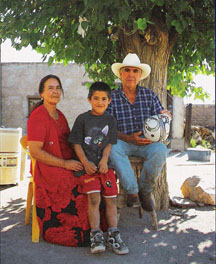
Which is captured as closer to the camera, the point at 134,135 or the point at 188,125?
the point at 134,135

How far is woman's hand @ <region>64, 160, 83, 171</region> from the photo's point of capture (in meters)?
3.16

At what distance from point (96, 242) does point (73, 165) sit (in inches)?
29.7

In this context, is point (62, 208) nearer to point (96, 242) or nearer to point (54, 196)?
point (54, 196)

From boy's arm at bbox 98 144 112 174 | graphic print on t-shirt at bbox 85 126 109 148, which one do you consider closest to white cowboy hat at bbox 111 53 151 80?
graphic print on t-shirt at bbox 85 126 109 148

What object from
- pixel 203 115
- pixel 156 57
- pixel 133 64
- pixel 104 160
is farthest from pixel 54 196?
pixel 203 115

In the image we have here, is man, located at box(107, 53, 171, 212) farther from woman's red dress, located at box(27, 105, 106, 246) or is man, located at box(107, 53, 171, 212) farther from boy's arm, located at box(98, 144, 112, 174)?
woman's red dress, located at box(27, 105, 106, 246)

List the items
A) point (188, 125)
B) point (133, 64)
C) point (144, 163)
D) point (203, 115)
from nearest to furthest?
point (144, 163) < point (133, 64) < point (188, 125) < point (203, 115)

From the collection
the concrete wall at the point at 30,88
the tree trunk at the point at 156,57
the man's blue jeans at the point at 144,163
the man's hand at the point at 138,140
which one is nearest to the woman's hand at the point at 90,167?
the man's blue jeans at the point at 144,163

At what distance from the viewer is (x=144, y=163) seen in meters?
3.59

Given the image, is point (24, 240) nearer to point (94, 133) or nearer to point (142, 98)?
point (94, 133)

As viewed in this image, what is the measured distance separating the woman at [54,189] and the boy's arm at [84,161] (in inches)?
2.6

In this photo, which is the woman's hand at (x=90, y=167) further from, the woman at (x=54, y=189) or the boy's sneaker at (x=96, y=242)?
the boy's sneaker at (x=96, y=242)

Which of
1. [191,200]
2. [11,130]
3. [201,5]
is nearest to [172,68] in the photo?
[201,5]

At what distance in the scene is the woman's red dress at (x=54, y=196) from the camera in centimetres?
318
